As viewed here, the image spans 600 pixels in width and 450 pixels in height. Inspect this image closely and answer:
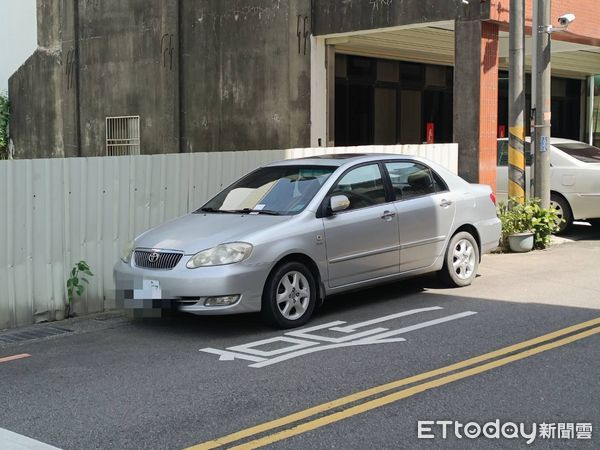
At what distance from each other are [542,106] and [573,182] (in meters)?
1.69

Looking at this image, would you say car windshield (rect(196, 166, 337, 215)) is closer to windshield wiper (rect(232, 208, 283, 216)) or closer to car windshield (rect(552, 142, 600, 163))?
windshield wiper (rect(232, 208, 283, 216))

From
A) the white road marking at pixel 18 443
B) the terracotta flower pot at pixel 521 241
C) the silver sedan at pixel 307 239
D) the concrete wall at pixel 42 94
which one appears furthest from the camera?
the concrete wall at pixel 42 94

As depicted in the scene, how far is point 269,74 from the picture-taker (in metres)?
17.3

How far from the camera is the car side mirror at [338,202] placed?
8367 millimetres

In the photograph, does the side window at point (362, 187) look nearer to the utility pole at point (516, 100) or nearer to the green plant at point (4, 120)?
the utility pole at point (516, 100)

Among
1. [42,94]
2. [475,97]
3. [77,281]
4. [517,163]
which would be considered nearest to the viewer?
[77,281]

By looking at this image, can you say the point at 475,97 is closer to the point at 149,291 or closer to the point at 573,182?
the point at 573,182

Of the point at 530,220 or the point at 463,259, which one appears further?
the point at 530,220

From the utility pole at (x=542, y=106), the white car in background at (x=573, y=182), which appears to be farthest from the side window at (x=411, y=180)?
the white car in background at (x=573, y=182)

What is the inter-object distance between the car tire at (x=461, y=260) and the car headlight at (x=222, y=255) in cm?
308

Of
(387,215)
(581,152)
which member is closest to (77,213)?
(387,215)

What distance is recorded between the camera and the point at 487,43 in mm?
14812

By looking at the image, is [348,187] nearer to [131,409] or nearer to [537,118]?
[131,409]

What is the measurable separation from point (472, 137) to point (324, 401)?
10.1 meters
